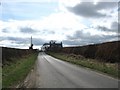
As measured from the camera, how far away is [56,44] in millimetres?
158875

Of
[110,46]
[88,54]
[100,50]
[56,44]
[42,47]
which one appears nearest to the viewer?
[110,46]

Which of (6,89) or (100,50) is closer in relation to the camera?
(6,89)

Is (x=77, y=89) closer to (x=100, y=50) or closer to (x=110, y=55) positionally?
(x=110, y=55)

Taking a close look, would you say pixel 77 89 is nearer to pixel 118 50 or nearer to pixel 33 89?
pixel 33 89

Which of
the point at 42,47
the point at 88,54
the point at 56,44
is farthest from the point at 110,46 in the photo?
the point at 42,47

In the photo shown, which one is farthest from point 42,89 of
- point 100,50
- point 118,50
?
point 100,50

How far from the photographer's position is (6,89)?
563 inches

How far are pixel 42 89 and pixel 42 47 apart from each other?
175247mm

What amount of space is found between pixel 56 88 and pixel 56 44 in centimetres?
14482

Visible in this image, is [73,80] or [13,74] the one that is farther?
[13,74]

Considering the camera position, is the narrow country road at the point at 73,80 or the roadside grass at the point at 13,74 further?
the roadside grass at the point at 13,74

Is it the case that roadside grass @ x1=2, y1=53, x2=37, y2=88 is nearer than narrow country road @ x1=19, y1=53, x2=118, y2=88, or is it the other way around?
narrow country road @ x1=19, y1=53, x2=118, y2=88

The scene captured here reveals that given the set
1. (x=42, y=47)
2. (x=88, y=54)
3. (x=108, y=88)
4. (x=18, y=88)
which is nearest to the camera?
(x=108, y=88)

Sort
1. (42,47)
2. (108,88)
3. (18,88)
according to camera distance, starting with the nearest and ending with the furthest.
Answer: (108,88) → (18,88) → (42,47)
